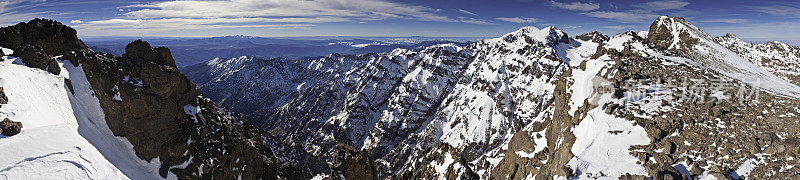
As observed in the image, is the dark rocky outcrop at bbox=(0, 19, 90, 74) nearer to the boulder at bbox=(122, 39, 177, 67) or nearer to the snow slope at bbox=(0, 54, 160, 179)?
the snow slope at bbox=(0, 54, 160, 179)

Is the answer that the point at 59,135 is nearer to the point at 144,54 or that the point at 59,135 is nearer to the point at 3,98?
the point at 3,98

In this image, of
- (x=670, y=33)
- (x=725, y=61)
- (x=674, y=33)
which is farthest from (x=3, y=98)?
(x=670, y=33)

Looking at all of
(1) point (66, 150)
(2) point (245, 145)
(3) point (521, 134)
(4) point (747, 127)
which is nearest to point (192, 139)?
(2) point (245, 145)

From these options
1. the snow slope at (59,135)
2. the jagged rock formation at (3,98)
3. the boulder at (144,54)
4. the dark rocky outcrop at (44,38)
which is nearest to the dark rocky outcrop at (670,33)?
the snow slope at (59,135)

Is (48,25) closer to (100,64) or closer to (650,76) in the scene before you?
(100,64)

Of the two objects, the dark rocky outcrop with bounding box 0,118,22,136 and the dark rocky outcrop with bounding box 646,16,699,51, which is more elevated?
the dark rocky outcrop with bounding box 646,16,699,51

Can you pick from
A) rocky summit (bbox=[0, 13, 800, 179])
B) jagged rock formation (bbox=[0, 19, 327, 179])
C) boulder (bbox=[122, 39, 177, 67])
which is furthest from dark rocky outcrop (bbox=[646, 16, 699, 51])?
boulder (bbox=[122, 39, 177, 67])

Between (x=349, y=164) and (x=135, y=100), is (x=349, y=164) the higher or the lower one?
the lower one

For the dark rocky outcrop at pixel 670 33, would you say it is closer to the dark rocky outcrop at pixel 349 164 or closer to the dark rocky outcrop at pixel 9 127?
the dark rocky outcrop at pixel 349 164
